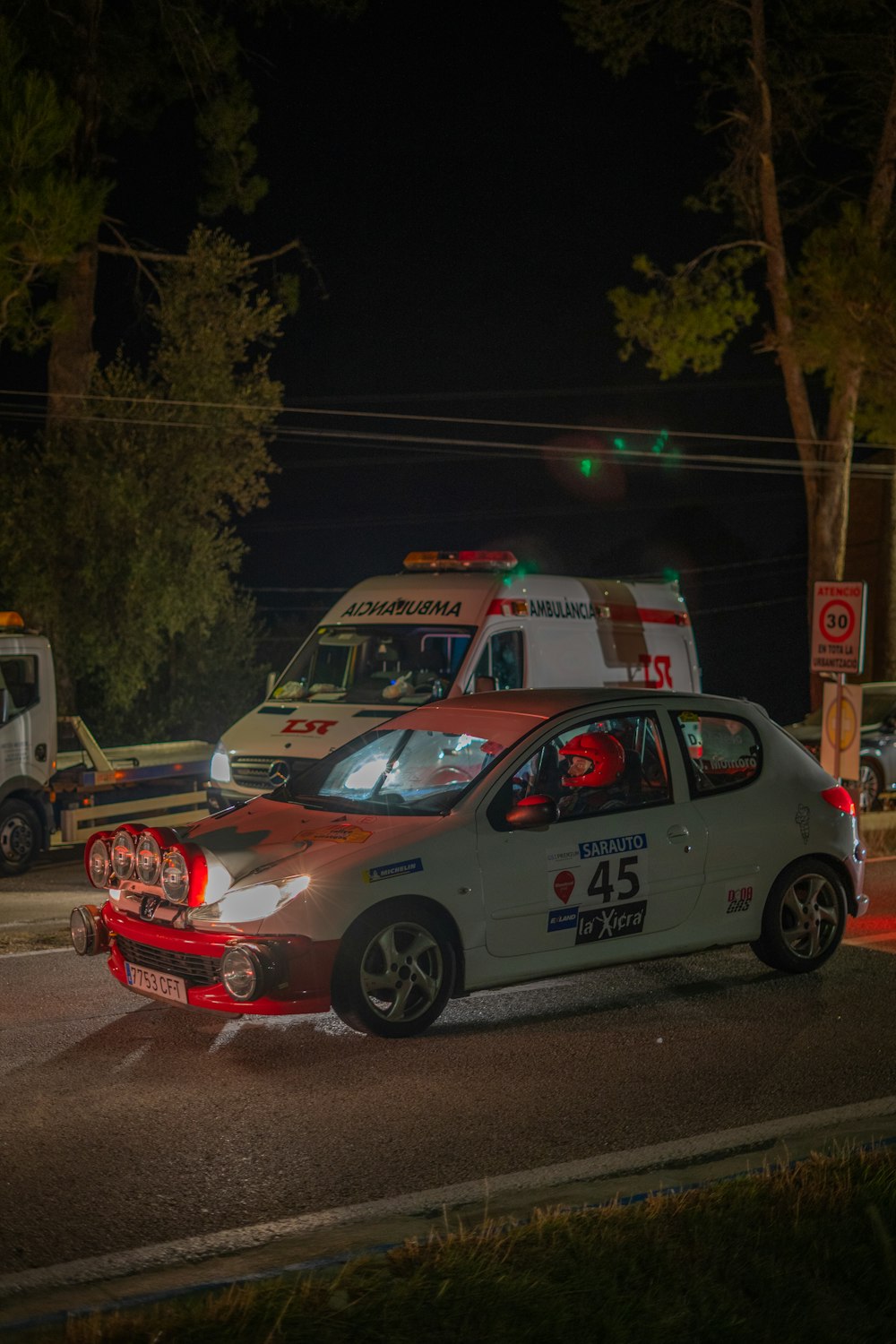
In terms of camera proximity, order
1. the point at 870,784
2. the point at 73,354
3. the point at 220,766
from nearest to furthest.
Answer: the point at 220,766 → the point at 870,784 → the point at 73,354

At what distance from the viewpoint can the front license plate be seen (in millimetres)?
7031

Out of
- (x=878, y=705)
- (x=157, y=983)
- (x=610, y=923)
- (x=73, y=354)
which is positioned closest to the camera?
(x=157, y=983)

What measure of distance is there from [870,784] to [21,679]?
1129 centimetres

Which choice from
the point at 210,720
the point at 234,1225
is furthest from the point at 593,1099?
the point at 210,720

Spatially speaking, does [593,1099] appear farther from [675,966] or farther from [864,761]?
[864,761]

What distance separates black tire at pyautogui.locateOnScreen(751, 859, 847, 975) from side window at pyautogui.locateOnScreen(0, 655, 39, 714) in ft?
25.3

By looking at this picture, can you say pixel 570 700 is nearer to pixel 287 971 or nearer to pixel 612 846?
pixel 612 846

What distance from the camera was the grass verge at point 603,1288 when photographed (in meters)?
3.95

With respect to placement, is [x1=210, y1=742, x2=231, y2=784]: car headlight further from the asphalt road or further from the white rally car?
the white rally car

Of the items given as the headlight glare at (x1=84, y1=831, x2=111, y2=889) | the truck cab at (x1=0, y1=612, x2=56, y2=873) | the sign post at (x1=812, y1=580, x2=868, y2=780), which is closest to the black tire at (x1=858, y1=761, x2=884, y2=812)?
the sign post at (x1=812, y1=580, x2=868, y2=780)

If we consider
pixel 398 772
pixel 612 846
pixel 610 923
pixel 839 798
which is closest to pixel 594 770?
pixel 612 846

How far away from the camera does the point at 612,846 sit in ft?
25.5

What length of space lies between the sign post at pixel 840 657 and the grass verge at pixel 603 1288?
11243 mm

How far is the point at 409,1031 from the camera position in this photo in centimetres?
721
